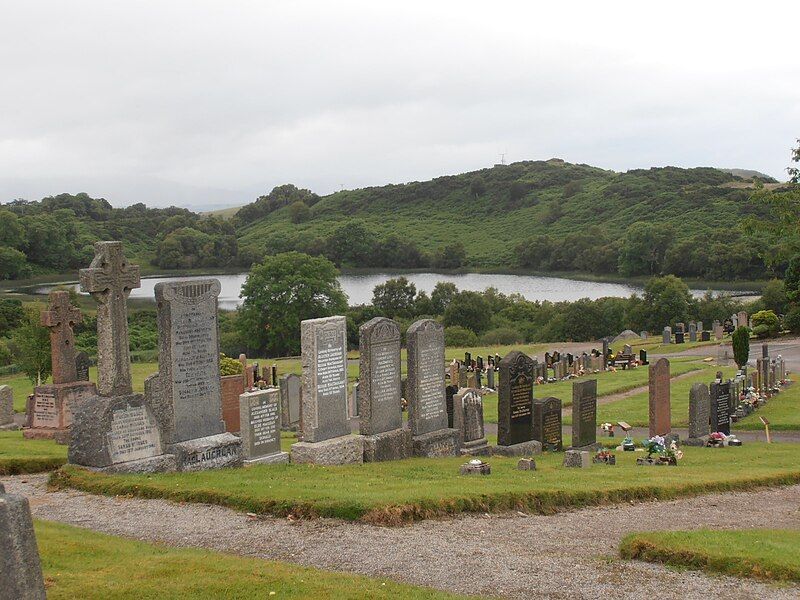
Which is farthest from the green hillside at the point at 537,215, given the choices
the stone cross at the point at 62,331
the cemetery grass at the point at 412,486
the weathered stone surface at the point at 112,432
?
the weathered stone surface at the point at 112,432

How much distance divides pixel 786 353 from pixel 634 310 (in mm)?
13819

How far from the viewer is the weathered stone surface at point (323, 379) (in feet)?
46.7

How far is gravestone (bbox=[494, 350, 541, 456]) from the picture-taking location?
Result: 16719 mm

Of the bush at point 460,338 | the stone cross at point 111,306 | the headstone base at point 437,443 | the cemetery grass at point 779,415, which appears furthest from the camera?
the bush at point 460,338

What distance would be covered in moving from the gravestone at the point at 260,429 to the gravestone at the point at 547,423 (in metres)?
5.38

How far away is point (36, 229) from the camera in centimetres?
8044

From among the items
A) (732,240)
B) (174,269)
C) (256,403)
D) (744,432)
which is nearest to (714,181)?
(732,240)

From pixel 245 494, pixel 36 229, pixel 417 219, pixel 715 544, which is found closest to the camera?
pixel 715 544

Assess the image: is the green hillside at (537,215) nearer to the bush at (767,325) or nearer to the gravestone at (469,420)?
the bush at (767,325)

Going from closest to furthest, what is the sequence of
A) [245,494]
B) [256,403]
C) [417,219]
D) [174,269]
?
[245,494]
[256,403]
[174,269]
[417,219]

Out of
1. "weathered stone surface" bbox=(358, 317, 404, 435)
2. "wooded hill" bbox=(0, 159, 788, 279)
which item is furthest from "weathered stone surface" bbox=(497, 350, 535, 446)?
"wooded hill" bbox=(0, 159, 788, 279)

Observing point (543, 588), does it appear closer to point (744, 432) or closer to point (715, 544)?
point (715, 544)

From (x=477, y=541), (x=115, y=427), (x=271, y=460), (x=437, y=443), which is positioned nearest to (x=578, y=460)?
(x=437, y=443)

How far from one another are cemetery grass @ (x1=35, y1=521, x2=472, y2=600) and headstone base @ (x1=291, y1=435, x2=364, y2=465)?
518 centimetres
